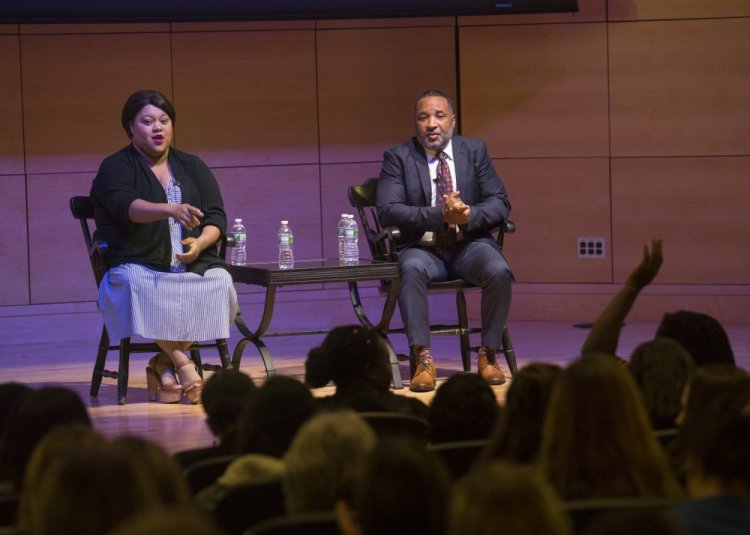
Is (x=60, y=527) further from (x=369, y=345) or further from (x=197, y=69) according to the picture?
(x=197, y=69)

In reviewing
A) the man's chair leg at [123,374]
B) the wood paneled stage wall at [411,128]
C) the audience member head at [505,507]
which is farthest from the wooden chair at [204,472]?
the wood paneled stage wall at [411,128]

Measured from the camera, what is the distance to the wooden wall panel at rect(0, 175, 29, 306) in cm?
693

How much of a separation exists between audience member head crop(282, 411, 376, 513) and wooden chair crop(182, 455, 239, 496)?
56 cm

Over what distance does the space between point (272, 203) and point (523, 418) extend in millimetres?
5063

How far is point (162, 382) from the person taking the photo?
5.03m

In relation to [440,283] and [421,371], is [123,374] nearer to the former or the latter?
[421,371]

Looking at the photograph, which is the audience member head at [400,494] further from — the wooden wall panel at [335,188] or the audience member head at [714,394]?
the wooden wall panel at [335,188]

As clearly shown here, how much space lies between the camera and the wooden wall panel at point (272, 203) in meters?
7.17

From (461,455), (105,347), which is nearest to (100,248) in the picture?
(105,347)

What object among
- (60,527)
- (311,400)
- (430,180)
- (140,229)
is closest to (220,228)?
(140,229)

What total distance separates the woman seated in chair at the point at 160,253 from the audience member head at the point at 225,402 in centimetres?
206

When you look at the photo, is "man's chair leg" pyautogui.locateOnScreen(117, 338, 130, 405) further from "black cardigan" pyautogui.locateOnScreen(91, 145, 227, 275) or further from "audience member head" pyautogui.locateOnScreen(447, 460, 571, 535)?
"audience member head" pyautogui.locateOnScreen(447, 460, 571, 535)

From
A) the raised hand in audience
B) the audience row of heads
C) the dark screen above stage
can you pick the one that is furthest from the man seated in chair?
the audience row of heads

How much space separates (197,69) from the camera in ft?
23.2
